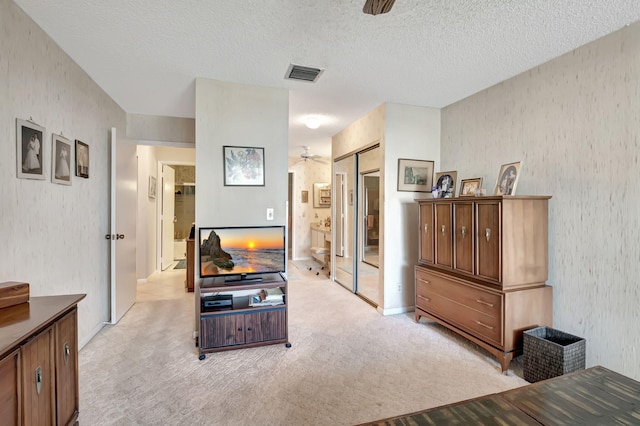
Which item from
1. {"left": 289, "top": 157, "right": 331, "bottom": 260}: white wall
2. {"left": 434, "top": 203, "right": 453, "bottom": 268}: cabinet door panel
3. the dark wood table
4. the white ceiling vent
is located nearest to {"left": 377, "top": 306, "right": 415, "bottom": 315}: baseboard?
{"left": 434, "top": 203, "right": 453, "bottom": 268}: cabinet door panel

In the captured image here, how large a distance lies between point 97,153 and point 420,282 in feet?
12.1

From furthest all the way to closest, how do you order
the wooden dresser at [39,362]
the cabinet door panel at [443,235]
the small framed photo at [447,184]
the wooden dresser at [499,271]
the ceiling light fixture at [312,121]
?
the ceiling light fixture at [312,121] → the small framed photo at [447,184] → the cabinet door panel at [443,235] → the wooden dresser at [499,271] → the wooden dresser at [39,362]

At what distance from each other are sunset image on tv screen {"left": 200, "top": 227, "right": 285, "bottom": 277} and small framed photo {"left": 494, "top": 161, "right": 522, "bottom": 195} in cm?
209

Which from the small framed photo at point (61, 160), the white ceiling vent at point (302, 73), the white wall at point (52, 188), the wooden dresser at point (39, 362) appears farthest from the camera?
the white ceiling vent at point (302, 73)

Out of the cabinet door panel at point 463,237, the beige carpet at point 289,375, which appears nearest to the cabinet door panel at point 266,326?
the beige carpet at point 289,375

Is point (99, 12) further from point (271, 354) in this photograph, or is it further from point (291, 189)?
point (291, 189)

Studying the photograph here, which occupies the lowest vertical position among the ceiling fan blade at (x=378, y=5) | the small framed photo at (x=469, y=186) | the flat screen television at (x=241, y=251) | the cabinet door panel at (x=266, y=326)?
the cabinet door panel at (x=266, y=326)

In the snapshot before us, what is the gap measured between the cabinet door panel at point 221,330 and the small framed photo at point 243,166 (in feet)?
4.03

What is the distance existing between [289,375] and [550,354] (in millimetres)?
1868

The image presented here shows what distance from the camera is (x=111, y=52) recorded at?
2381mm

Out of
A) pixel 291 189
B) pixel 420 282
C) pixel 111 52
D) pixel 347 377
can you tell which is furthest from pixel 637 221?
pixel 291 189

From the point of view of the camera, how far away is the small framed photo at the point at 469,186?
305 centimetres

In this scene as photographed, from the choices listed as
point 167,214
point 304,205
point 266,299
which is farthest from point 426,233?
point 167,214

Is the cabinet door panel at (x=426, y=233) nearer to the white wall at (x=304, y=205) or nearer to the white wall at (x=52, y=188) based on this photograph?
Result: the white wall at (x=52, y=188)
